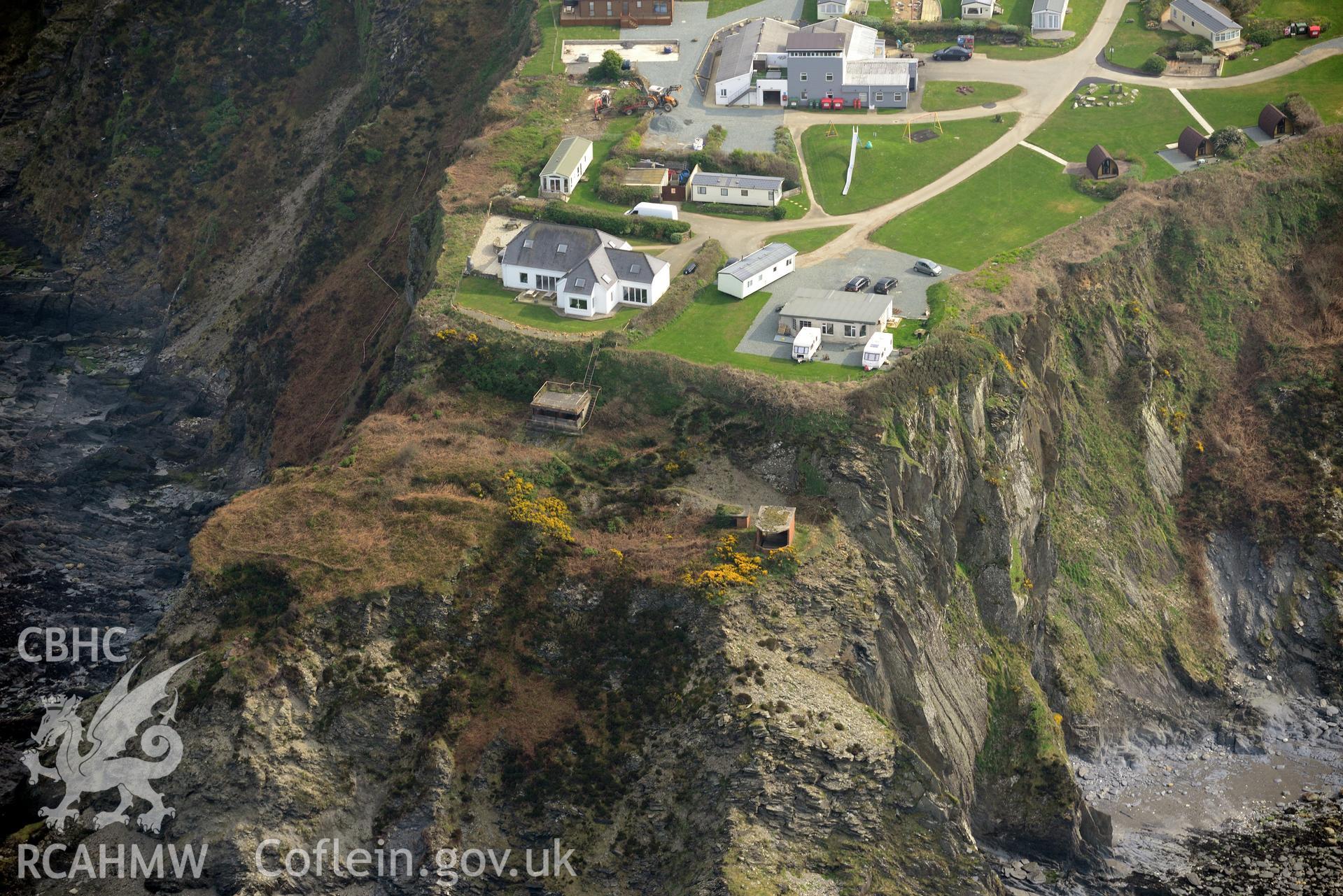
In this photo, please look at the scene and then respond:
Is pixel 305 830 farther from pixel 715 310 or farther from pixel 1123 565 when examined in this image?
pixel 1123 565

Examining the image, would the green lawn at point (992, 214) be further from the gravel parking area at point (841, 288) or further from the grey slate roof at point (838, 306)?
the grey slate roof at point (838, 306)

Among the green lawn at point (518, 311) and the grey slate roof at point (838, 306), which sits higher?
the grey slate roof at point (838, 306)

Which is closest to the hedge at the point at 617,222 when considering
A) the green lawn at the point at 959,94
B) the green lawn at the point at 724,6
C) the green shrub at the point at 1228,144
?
the green lawn at the point at 959,94

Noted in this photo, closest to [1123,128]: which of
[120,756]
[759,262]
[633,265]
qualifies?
[759,262]

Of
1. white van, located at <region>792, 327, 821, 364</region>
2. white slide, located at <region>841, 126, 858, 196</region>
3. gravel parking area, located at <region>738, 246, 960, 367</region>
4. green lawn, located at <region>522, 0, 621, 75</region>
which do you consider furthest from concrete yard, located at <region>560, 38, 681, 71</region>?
white van, located at <region>792, 327, 821, 364</region>

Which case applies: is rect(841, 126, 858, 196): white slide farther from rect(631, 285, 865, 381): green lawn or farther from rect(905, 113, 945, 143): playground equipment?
rect(631, 285, 865, 381): green lawn

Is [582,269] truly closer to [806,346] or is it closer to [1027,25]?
[806,346]

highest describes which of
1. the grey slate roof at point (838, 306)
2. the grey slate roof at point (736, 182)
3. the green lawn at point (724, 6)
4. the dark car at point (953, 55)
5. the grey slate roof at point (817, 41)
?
the grey slate roof at point (817, 41)
